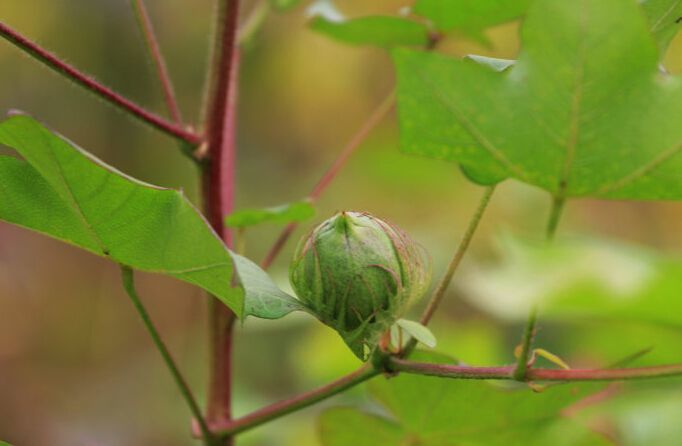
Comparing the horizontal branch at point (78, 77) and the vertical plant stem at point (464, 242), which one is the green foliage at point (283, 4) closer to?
the horizontal branch at point (78, 77)

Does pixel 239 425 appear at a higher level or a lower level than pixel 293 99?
higher

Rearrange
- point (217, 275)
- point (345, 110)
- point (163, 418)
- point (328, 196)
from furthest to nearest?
1. point (345, 110)
2. point (328, 196)
3. point (163, 418)
4. point (217, 275)

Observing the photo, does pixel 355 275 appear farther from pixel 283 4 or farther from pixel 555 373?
pixel 283 4

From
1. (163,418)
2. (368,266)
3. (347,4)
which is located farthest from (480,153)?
(347,4)

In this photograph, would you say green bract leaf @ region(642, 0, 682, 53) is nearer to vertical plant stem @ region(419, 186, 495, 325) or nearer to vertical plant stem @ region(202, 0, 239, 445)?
vertical plant stem @ region(419, 186, 495, 325)

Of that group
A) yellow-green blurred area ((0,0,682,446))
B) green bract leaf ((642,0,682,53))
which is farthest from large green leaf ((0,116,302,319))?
yellow-green blurred area ((0,0,682,446))

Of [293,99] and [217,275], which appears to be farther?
[293,99]

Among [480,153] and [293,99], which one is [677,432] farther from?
[293,99]
